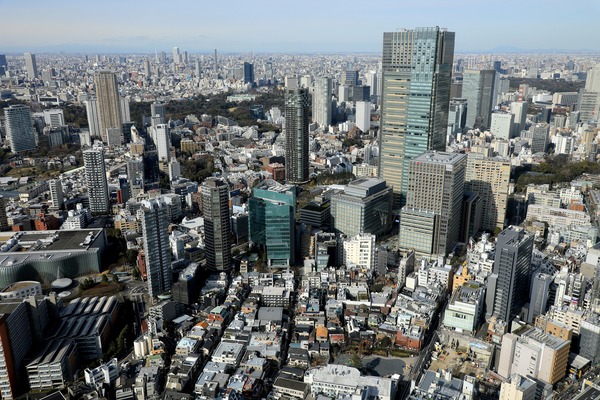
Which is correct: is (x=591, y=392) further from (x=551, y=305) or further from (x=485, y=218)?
(x=485, y=218)

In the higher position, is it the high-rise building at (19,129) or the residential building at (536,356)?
the high-rise building at (19,129)

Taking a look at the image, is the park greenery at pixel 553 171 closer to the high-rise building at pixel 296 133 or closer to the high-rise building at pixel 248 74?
the high-rise building at pixel 296 133

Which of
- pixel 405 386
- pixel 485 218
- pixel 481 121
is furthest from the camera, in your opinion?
pixel 481 121

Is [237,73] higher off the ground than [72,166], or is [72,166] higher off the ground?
[237,73]

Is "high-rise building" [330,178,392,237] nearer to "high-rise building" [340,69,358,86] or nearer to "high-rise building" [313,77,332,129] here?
"high-rise building" [313,77,332,129]

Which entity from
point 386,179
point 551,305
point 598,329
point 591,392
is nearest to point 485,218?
point 386,179

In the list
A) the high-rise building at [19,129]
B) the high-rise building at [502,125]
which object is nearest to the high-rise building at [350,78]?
the high-rise building at [502,125]
